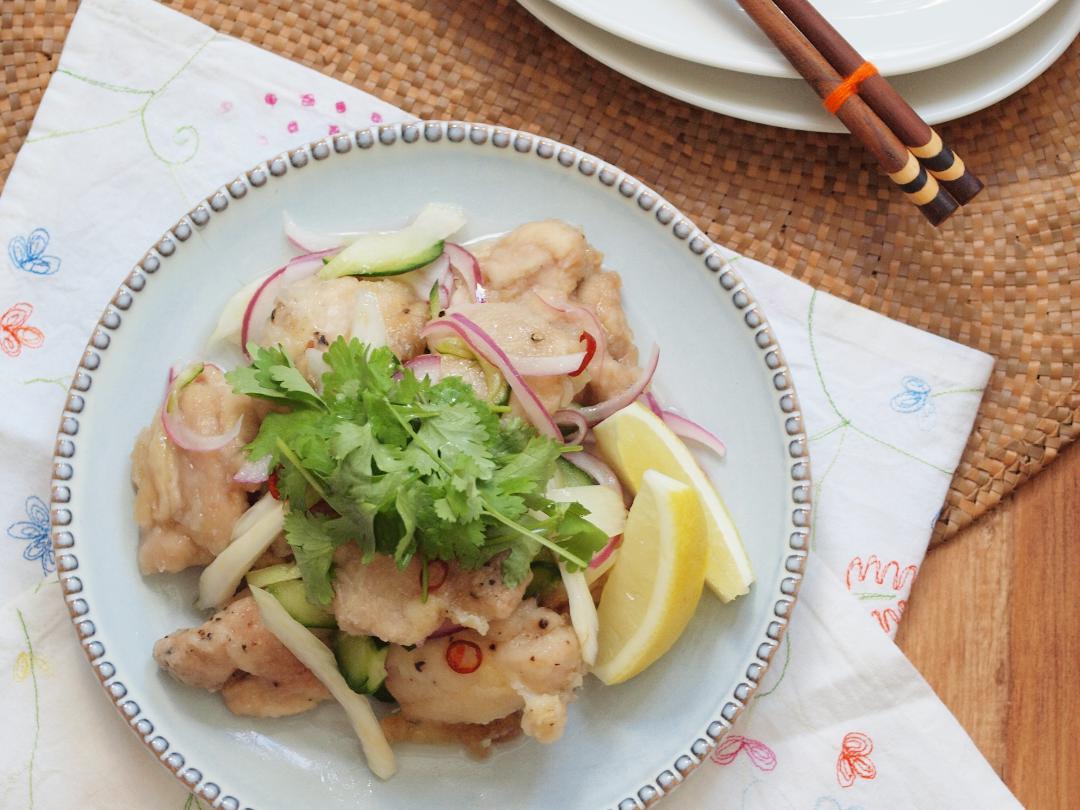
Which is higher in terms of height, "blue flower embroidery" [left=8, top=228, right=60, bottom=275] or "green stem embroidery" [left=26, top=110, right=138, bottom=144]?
"green stem embroidery" [left=26, top=110, right=138, bottom=144]

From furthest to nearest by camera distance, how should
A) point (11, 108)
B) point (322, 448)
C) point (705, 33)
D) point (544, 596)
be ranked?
point (11, 108), point (705, 33), point (544, 596), point (322, 448)

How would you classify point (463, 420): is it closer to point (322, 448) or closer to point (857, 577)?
point (322, 448)

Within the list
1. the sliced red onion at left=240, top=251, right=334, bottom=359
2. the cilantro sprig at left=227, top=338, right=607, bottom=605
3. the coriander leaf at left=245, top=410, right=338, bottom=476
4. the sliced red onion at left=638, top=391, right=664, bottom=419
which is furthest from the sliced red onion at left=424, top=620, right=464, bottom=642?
the sliced red onion at left=240, top=251, right=334, bottom=359

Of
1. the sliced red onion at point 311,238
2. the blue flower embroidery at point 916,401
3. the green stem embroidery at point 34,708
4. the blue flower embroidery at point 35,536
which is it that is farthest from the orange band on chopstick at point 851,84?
the green stem embroidery at point 34,708

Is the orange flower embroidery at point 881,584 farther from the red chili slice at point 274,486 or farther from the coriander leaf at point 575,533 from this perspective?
the red chili slice at point 274,486

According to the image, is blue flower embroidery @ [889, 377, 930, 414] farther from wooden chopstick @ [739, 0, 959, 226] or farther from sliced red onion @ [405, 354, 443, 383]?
sliced red onion @ [405, 354, 443, 383]

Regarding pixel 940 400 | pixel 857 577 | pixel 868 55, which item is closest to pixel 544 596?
pixel 857 577
